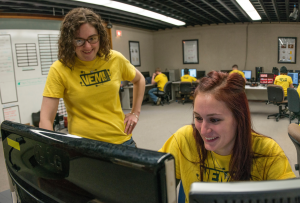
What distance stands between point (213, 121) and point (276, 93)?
5.52 meters

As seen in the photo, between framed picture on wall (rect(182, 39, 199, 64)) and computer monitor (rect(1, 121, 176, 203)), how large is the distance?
→ 9.08 metres

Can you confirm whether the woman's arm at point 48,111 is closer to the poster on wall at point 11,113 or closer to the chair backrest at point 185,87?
the poster on wall at point 11,113

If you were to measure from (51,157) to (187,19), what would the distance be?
25.5 feet

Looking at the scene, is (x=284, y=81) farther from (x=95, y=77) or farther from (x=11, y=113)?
(x=11, y=113)

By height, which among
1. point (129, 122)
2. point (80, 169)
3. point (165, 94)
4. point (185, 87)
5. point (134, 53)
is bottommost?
point (165, 94)

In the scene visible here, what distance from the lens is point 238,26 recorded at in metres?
8.51

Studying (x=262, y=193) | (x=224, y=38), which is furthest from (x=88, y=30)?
(x=224, y=38)

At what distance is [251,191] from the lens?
32 centimetres

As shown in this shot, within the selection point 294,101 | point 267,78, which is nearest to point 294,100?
point 294,101

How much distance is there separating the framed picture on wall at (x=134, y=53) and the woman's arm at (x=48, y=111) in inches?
308

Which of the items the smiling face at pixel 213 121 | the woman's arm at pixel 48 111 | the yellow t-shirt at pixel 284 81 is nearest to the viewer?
the smiling face at pixel 213 121

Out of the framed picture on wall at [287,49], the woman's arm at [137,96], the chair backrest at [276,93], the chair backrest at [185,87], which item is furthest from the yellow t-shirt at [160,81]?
the woman's arm at [137,96]

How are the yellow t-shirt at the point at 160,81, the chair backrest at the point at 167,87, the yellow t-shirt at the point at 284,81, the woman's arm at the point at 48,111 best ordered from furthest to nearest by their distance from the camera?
the yellow t-shirt at the point at 160,81, the chair backrest at the point at 167,87, the yellow t-shirt at the point at 284,81, the woman's arm at the point at 48,111

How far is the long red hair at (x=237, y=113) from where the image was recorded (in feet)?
3.15
